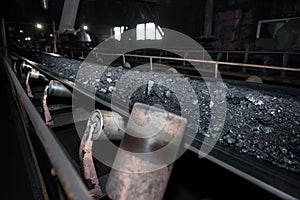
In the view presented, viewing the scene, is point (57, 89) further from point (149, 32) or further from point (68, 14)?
point (149, 32)

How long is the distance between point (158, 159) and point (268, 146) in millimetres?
1693

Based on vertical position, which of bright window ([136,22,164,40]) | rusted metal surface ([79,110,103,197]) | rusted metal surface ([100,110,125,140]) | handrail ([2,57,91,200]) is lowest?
rusted metal surface ([79,110,103,197])

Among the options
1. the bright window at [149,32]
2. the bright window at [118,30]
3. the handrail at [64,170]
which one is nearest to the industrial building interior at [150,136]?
the handrail at [64,170]

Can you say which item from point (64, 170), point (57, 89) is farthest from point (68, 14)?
point (64, 170)

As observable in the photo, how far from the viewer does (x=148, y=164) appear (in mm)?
1251

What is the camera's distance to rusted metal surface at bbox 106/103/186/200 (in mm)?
1258

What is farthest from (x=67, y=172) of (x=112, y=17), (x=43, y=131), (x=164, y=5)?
(x=112, y=17)

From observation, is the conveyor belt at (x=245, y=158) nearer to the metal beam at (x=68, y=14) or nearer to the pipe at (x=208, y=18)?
the pipe at (x=208, y=18)

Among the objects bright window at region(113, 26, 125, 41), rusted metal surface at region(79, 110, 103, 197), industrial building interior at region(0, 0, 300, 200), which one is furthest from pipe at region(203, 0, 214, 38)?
rusted metal surface at region(79, 110, 103, 197)

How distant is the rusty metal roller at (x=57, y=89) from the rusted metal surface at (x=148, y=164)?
102 inches

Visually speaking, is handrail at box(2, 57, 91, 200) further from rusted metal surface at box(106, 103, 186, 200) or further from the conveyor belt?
the conveyor belt

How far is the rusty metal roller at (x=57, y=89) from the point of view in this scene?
11.2 ft

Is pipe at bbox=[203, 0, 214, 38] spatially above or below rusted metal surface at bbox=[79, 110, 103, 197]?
above

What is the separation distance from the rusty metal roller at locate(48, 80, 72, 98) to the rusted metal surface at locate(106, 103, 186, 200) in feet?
8.47
